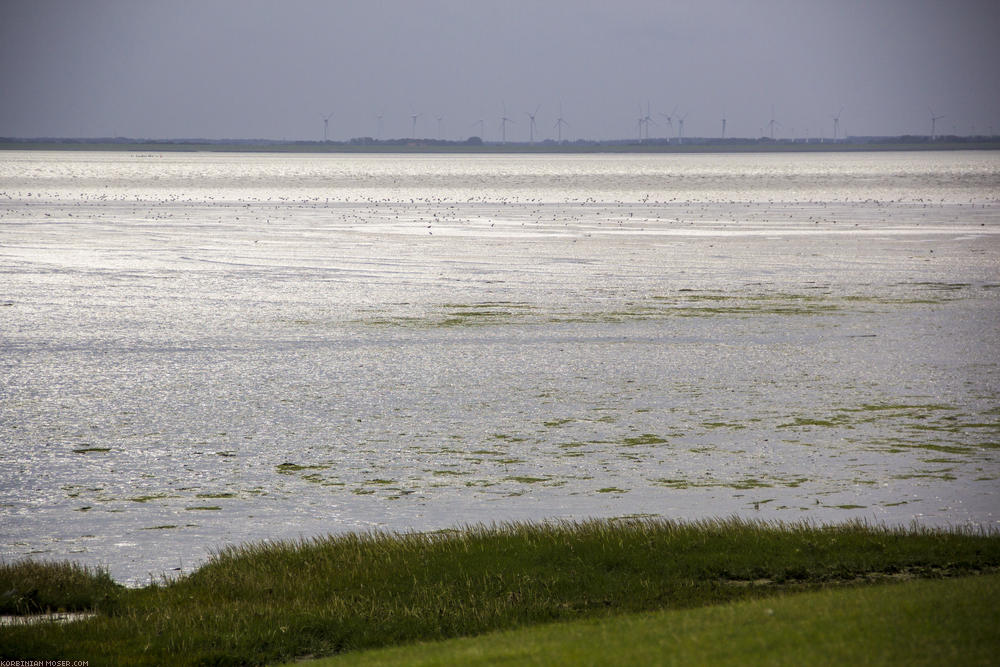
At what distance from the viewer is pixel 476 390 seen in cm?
2303

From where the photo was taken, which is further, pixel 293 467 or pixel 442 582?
pixel 293 467

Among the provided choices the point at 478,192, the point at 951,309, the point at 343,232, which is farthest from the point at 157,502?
the point at 478,192

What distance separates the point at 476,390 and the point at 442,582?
33.5 ft

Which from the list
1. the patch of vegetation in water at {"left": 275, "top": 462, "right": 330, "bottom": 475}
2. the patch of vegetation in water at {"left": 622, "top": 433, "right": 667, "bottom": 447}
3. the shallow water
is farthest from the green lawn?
the patch of vegetation in water at {"left": 622, "top": 433, "right": 667, "bottom": 447}

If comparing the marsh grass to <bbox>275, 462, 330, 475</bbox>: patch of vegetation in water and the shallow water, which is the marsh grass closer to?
the shallow water

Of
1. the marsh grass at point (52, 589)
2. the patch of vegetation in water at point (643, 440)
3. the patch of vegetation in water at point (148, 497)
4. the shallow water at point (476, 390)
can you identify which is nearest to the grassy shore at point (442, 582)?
the marsh grass at point (52, 589)

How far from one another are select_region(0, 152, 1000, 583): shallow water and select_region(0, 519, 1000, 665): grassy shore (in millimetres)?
1045

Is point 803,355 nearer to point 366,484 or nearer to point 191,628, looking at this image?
point 366,484

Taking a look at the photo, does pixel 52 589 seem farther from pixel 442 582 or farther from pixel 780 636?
pixel 780 636

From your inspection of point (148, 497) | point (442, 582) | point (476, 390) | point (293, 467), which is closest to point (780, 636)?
point (442, 582)

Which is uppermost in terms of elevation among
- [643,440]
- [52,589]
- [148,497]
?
[643,440]

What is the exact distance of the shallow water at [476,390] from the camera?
15.9 metres

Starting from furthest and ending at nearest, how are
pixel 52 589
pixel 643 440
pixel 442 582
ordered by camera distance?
pixel 643 440
pixel 442 582
pixel 52 589

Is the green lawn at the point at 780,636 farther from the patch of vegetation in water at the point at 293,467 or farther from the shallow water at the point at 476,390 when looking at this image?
the patch of vegetation in water at the point at 293,467
